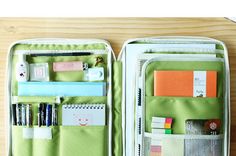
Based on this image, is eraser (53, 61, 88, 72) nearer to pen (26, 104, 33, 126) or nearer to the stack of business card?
pen (26, 104, 33, 126)

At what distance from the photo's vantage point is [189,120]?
884 mm

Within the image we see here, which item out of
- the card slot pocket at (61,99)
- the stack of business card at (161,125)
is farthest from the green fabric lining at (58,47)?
the stack of business card at (161,125)

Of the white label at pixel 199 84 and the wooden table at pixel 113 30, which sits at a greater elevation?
the wooden table at pixel 113 30

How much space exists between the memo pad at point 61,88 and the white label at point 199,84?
0.22m

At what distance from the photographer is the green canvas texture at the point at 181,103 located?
88cm

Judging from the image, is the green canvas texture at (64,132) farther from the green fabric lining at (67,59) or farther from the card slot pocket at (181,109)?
the card slot pocket at (181,109)

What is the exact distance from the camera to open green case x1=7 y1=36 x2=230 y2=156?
89 centimetres

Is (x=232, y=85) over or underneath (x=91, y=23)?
underneath

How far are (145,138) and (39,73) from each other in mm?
301

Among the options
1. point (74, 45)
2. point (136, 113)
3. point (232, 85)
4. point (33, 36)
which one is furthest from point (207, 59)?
point (33, 36)

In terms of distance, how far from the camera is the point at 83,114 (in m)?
0.92

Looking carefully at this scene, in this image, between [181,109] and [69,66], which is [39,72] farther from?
[181,109]

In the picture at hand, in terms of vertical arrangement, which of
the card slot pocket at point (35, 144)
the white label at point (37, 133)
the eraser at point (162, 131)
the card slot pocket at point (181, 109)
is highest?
the card slot pocket at point (181, 109)
